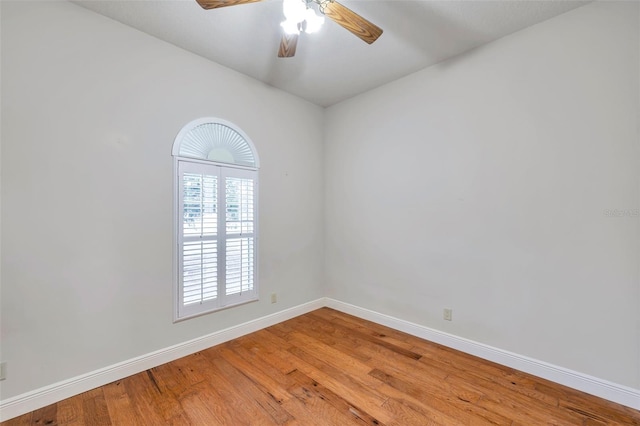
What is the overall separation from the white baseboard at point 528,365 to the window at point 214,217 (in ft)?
5.64

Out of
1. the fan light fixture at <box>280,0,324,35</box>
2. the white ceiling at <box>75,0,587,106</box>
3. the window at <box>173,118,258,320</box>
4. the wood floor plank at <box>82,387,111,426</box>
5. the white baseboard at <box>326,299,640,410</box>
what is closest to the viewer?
the fan light fixture at <box>280,0,324,35</box>

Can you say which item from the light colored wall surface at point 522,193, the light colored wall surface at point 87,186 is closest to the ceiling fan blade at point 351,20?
the light colored wall surface at point 522,193

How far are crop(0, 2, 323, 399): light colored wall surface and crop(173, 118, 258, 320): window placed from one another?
4.3 inches

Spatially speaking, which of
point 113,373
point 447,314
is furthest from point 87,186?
point 447,314

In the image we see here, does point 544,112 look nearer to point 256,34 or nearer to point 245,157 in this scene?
point 256,34

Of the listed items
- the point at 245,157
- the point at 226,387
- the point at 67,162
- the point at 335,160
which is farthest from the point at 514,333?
the point at 67,162

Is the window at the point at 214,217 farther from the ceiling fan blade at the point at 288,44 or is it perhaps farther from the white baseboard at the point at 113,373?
the ceiling fan blade at the point at 288,44

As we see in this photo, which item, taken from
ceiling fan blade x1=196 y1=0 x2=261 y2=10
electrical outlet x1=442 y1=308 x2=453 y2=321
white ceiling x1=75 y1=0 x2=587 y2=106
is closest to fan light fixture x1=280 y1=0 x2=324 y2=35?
ceiling fan blade x1=196 y1=0 x2=261 y2=10

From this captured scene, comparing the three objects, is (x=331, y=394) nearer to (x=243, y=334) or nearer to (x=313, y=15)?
(x=243, y=334)

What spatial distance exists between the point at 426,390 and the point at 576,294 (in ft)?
4.37

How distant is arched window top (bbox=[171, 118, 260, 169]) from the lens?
2.53 metres

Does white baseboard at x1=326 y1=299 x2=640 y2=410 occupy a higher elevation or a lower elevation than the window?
lower

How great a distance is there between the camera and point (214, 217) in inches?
106

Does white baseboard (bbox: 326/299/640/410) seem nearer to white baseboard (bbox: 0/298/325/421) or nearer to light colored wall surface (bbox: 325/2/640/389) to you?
light colored wall surface (bbox: 325/2/640/389)
